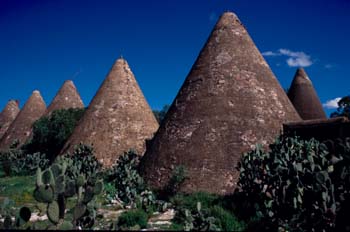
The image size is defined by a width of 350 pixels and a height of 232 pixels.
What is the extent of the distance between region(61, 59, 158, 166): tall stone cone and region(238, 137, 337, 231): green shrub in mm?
9369

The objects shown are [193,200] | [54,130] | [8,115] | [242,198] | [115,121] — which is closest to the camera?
[242,198]

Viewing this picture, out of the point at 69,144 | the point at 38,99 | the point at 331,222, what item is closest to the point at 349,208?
the point at 331,222

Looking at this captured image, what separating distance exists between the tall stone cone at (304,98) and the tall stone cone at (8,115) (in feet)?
70.3

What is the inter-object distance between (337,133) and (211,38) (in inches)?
184

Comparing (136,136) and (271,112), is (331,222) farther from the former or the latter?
(136,136)

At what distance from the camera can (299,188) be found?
6363 millimetres

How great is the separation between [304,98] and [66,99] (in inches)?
545

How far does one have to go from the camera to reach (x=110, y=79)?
59.6 ft

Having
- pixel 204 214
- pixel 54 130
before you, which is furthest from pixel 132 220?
pixel 54 130

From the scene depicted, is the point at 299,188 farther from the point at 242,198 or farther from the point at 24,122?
the point at 24,122

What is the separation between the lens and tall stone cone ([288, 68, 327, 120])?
15.9 meters

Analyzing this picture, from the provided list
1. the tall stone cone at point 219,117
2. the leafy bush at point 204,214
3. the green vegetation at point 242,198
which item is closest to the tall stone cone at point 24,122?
the green vegetation at point 242,198

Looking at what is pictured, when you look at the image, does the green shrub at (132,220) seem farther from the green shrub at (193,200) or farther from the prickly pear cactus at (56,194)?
the prickly pear cactus at (56,194)

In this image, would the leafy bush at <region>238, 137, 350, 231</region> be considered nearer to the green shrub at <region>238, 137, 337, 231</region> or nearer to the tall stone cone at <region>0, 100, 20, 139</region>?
the green shrub at <region>238, 137, 337, 231</region>
